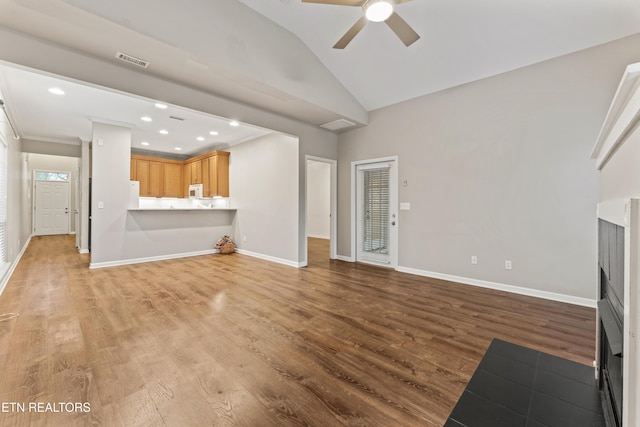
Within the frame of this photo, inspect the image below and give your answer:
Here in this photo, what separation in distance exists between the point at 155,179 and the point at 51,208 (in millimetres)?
5655

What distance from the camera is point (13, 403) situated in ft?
5.05

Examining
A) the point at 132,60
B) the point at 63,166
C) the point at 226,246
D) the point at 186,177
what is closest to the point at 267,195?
the point at 226,246

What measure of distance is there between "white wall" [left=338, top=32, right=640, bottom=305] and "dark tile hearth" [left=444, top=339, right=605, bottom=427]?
1794mm

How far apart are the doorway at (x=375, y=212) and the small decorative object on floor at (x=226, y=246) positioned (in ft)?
9.94

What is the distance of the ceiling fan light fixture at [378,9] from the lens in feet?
7.06

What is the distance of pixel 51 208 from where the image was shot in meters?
9.64

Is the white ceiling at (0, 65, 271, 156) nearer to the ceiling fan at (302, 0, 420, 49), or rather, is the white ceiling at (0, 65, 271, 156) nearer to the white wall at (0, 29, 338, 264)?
the white wall at (0, 29, 338, 264)

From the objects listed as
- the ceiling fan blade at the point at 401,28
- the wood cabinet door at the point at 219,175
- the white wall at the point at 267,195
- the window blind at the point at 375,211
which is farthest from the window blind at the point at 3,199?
the window blind at the point at 375,211

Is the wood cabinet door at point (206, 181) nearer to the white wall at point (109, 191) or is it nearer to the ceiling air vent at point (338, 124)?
the white wall at point (109, 191)

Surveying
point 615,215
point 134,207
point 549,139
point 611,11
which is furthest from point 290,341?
point 134,207

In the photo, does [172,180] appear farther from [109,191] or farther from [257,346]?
[257,346]

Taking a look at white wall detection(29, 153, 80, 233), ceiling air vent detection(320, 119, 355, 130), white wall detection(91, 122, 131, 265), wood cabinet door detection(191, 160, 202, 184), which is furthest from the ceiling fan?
white wall detection(29, 153, 80, 233)

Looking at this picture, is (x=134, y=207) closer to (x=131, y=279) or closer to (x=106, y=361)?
(x=131, y=279)

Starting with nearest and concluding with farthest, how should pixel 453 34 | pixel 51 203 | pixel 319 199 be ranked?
pixel 453 34 < pixel 51 203 < pixel 319 199
